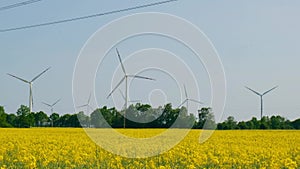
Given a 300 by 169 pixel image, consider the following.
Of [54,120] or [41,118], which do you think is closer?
[41,118]

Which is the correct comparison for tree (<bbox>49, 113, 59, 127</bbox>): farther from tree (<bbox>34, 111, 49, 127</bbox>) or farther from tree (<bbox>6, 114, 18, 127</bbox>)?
tree (<bbox>6, 114, 18, 127</bbox>)

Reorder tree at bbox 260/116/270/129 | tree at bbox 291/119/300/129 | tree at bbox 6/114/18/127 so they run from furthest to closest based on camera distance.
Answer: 1. tree at bbox 6/114/18/127
2. tree at bbox 291/119/300/129
3. tree at bbox 260/116/270/129

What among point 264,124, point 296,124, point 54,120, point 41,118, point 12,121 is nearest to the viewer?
point 264,124

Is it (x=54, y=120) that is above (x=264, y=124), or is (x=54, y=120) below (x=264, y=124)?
above

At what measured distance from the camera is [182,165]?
15.2 metres

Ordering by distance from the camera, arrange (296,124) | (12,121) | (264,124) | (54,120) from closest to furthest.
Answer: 1. (264,124)
2. (296,124)
3. (12,121)
4. (54,120)

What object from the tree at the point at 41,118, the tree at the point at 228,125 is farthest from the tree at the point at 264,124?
the tree at the point at 41,118

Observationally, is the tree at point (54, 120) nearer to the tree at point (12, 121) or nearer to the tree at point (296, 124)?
the tree at point (12, 121)

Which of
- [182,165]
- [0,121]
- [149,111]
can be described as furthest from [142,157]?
[0,121]

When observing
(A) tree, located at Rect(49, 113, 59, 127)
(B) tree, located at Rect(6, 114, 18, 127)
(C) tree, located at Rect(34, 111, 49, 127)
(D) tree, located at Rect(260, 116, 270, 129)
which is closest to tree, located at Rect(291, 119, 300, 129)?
(D) tree, located at Rect(260, 116, 270, 129)

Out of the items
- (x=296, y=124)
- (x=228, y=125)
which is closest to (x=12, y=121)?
(x=228, y=125)

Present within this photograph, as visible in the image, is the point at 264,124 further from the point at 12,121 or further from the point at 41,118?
the point at 41,118

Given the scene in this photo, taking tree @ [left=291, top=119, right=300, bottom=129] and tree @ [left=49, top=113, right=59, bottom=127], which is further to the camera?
tree @ [left=49, top=113, right=59, bottom=127]

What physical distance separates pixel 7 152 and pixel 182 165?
6352 millimetres
